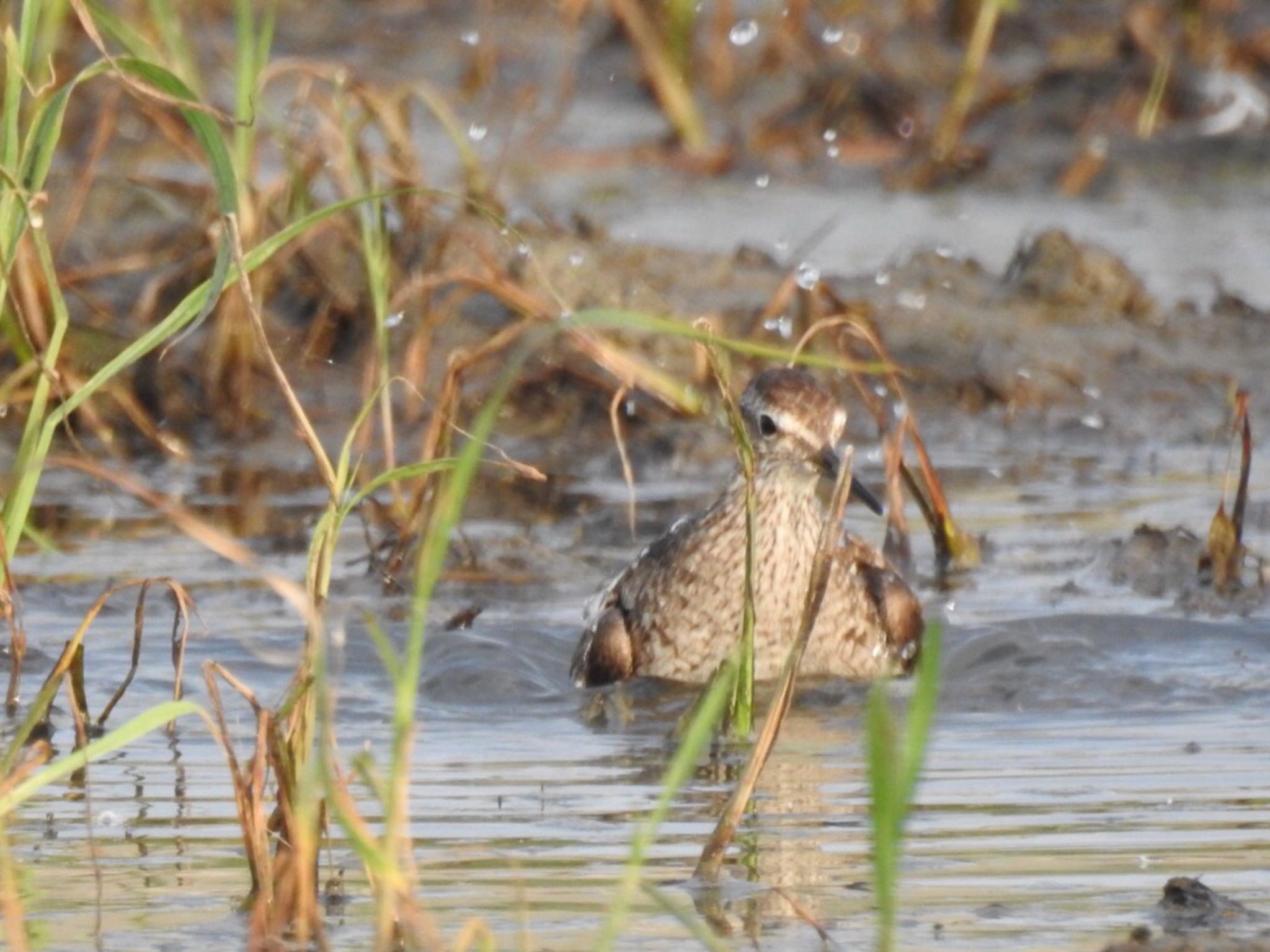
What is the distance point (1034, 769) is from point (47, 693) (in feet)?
6.57

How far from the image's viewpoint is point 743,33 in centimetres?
1460

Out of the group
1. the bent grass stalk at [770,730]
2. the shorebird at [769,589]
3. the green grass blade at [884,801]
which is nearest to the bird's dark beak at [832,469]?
the shorebird at [769,589]

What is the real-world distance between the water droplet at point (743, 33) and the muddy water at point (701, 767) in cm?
558

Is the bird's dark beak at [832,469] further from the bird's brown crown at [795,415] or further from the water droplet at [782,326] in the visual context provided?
the water droplet at [782,326]

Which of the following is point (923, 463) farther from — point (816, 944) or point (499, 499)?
point (816, 944)

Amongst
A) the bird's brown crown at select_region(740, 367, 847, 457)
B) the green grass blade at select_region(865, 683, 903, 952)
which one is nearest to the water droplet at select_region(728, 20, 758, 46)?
the bird's brown crown at select_region(740, 367, 847, 457)

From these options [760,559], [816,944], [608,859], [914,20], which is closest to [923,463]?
[760,559]

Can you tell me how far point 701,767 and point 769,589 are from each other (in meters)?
1.27

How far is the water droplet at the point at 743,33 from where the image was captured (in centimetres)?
1455

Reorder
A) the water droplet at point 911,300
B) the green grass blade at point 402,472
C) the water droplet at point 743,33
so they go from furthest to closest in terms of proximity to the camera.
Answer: the water droplet at point 743,33 → the water droplet at point 911,300 → the green grass blade at point 402,472

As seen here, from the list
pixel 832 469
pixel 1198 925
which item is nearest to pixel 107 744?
pixel 1198 925

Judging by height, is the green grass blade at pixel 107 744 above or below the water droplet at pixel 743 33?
below

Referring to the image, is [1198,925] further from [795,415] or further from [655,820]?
[795,415]

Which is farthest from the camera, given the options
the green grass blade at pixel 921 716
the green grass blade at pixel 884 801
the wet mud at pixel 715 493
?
the wet mud at pixel 715 493
